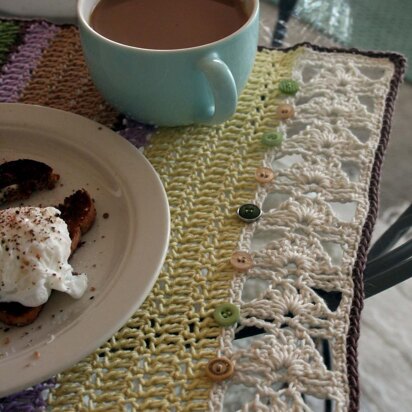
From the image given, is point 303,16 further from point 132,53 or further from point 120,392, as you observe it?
point 120,392

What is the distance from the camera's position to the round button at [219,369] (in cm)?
44

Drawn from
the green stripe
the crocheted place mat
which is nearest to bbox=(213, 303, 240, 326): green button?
the crocheted place mat

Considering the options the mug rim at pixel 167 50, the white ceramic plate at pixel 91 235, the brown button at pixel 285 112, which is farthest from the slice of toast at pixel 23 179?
the brown button at pixel 285 112

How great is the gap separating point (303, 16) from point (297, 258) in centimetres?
47

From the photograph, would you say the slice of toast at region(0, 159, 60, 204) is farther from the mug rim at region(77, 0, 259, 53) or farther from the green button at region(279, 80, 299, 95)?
the green button at region(279, 80, 299, 95)

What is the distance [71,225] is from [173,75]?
0.51 feet

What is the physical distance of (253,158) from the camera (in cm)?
59

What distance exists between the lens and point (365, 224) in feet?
1.74

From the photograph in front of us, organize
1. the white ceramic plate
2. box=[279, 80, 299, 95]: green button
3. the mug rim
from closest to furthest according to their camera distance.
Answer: the white ceramic plate
the mug rim
box=[279, 80, 299, 95]: green button

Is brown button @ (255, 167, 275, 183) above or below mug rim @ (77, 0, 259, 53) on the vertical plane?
below

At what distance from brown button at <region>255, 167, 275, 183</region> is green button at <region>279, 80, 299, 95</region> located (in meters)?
0.11

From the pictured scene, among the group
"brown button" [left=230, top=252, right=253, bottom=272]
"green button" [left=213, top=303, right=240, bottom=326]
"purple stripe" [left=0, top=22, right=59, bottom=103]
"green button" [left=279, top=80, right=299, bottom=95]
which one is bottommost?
"purple stripe" [left=0, top=22, right=59, bottom=103]

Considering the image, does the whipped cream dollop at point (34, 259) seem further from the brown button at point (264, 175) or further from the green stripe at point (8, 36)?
the green stripe at point (8, 36)

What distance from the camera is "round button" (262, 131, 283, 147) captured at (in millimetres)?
600
